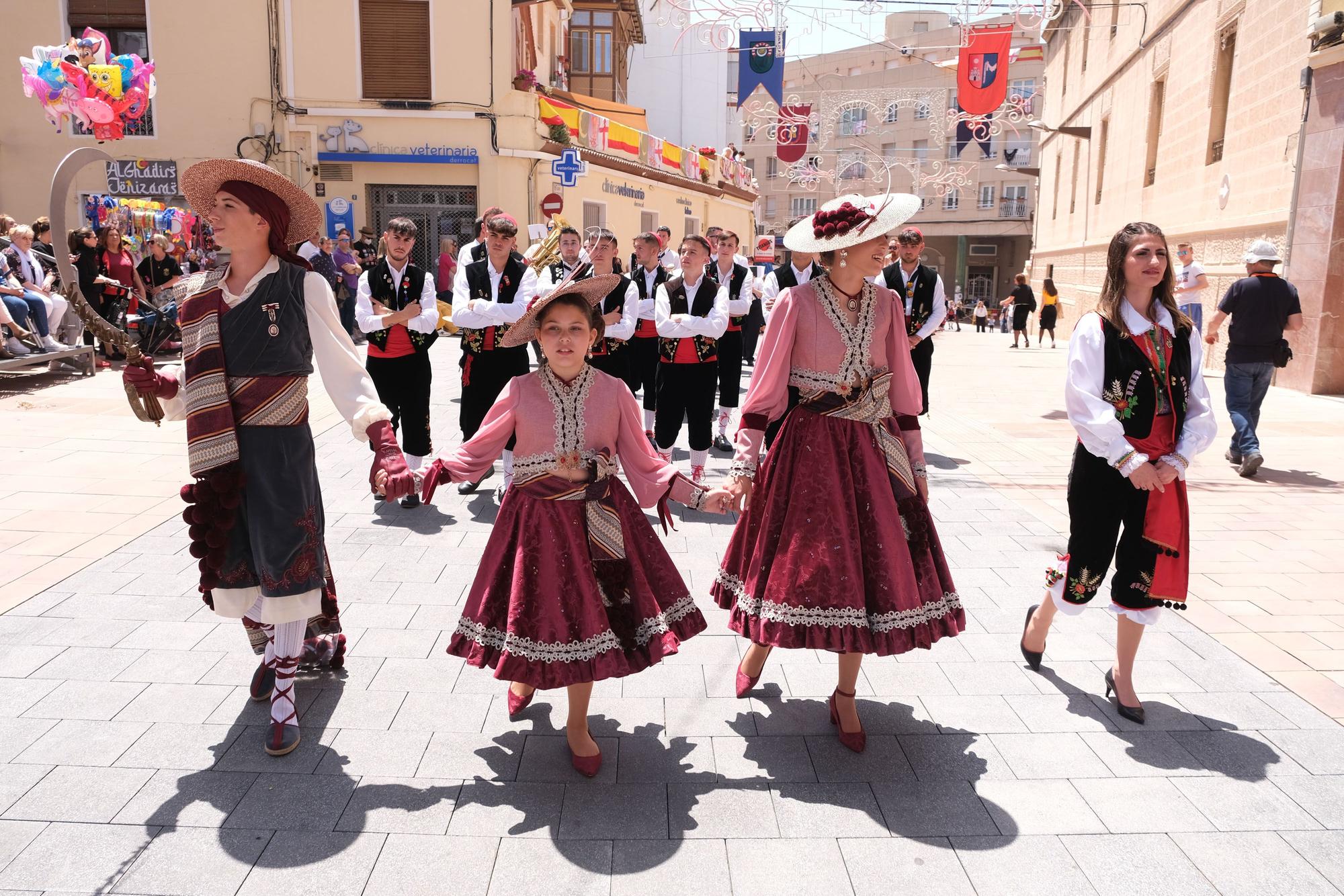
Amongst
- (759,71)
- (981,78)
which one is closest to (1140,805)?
(981,78)

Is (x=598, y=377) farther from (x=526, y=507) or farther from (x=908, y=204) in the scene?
(x=908, y=204)

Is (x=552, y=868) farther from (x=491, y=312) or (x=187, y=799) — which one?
(x=491, y=312)

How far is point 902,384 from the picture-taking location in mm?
3709

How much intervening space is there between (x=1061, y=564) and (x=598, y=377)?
2106 millimetres

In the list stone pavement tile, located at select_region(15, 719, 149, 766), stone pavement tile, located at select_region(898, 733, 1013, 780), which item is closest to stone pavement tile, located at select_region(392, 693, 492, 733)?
stone pavement tile, located at select_region(15, 719, 149, 766)

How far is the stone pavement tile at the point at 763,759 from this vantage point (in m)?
3.40

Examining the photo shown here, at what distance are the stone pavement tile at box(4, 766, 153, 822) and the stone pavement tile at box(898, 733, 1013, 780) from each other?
8.67 ft

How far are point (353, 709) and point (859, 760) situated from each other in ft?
6.37

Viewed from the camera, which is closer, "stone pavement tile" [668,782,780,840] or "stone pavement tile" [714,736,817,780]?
"stone pavement tile" [668,782,780,840]

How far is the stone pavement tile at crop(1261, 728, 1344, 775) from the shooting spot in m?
3.47

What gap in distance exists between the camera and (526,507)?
11.0 ft

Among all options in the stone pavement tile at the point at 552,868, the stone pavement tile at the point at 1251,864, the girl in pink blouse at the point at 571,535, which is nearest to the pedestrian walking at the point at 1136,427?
the stone pavement tile at the point at 1251,864

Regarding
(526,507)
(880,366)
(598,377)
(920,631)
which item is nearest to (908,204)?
(880,366)

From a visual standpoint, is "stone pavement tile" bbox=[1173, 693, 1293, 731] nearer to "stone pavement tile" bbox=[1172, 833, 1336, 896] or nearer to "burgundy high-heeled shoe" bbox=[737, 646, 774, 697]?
"stone pavement tile" bbox=[1172, 833, 1336, 896]
